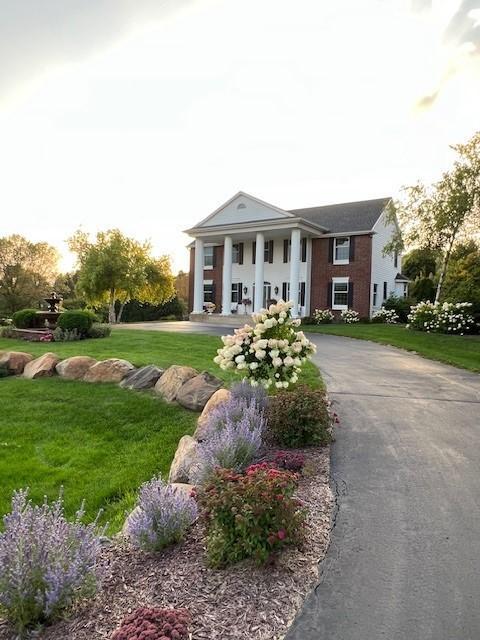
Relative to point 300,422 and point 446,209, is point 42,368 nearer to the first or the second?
point 300,422

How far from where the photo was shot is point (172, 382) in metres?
7.45

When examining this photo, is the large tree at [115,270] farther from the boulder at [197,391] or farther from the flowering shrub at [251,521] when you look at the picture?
the flowering shrub at [251,521]

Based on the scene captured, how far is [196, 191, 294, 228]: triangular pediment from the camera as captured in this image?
2673cm

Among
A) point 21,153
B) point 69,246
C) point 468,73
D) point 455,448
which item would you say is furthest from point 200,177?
point 69,246

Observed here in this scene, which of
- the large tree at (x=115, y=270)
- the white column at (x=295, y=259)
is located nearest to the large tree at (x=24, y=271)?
the large tree at (x=115, y=270)

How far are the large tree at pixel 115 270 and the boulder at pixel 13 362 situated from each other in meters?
17.6

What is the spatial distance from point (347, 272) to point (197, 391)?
21584 mm

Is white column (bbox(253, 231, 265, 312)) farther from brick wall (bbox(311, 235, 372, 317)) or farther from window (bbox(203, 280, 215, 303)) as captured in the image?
window (bbox(203, 280, 215, 303))

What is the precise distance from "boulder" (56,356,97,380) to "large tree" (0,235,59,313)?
92.4ft

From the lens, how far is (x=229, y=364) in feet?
17.5

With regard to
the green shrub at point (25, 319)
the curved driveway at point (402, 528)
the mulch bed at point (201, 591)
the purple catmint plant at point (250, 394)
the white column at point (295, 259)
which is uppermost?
the white column at point (295, 259)

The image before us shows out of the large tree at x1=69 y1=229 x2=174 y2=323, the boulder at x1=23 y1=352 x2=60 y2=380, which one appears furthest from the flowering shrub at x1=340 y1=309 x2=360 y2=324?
the boulder at x1=23 y1=352 x2=60 y2=380

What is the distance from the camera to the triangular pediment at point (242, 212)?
26.7 metres

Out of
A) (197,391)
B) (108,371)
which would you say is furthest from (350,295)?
(197,391)
